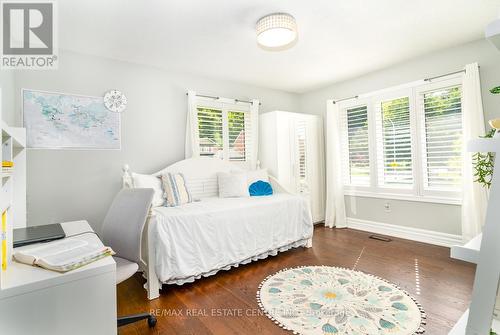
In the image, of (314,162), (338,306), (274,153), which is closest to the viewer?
(338,306)

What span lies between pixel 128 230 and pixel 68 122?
6.06 ft

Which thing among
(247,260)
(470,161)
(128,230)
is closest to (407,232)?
(470,161)

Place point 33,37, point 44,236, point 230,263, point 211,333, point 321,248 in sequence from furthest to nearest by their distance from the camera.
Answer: point 321,248 → point 230,263 → point 33,37 → point 211,333 → point 44,236

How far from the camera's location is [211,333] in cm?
163

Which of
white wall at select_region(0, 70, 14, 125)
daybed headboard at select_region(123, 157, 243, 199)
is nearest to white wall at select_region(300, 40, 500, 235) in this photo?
daybed headboard at select_region(123, 157, 243, 199)

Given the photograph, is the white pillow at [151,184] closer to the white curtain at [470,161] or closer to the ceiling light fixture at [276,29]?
the ceiling light fixture at [276,29]

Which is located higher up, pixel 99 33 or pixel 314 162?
pixel 99 33

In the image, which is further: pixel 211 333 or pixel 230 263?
pixel 230 263

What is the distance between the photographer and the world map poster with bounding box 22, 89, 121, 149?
2598 millimetres

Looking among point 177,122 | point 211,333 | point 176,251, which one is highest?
point 177,122

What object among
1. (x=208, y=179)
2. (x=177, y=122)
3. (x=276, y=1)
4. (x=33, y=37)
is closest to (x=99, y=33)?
(x=33, y=37)

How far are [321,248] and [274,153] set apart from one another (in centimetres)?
154

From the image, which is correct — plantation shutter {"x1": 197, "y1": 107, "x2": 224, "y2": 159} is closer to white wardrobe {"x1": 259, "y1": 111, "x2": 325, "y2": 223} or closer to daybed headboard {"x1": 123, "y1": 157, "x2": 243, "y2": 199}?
daybed headboard {"x1": 123, "y1": 157, "x2": 243, "y2": 199}

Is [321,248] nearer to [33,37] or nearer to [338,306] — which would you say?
[338,306]
